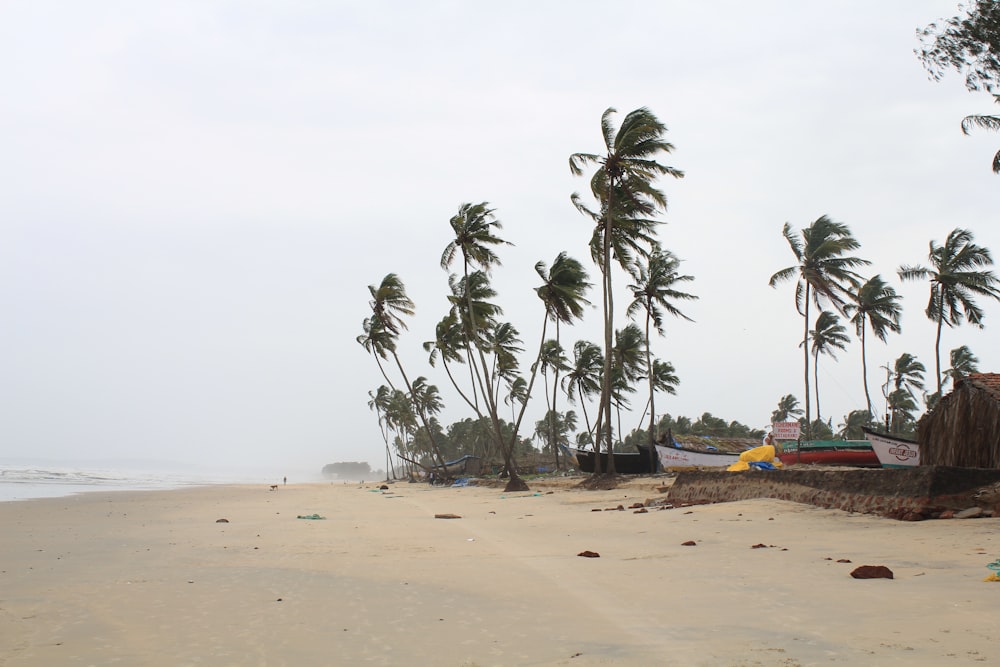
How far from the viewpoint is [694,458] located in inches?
1139

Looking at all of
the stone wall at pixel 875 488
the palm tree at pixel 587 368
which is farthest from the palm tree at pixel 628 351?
the stone wall at pixel 875 488

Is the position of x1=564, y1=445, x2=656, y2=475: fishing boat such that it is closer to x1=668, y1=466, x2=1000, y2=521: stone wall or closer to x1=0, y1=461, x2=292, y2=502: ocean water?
x1=668, y1=466, x2=1000, y2=521: stone wall

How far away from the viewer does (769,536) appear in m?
8.73

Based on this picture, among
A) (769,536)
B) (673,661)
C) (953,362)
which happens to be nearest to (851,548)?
Result: (769,536)

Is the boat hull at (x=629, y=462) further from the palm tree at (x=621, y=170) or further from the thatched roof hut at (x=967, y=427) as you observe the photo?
the thatched roof hut at (x=967, y=427)

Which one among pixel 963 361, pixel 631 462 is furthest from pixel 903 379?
pixel 631 462

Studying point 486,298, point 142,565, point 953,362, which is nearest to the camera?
point 142,565

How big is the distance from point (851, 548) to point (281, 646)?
5804mm

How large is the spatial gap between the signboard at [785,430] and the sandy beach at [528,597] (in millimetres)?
8435

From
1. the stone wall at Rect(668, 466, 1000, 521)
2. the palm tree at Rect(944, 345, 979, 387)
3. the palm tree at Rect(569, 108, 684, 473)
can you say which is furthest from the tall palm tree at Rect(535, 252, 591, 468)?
the palm tree at Rect(944, 345, 979, 387)

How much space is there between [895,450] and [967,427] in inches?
305

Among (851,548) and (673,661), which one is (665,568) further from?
(673,661)

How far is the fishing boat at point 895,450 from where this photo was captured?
1834 cm

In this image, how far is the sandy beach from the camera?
4.07 m
